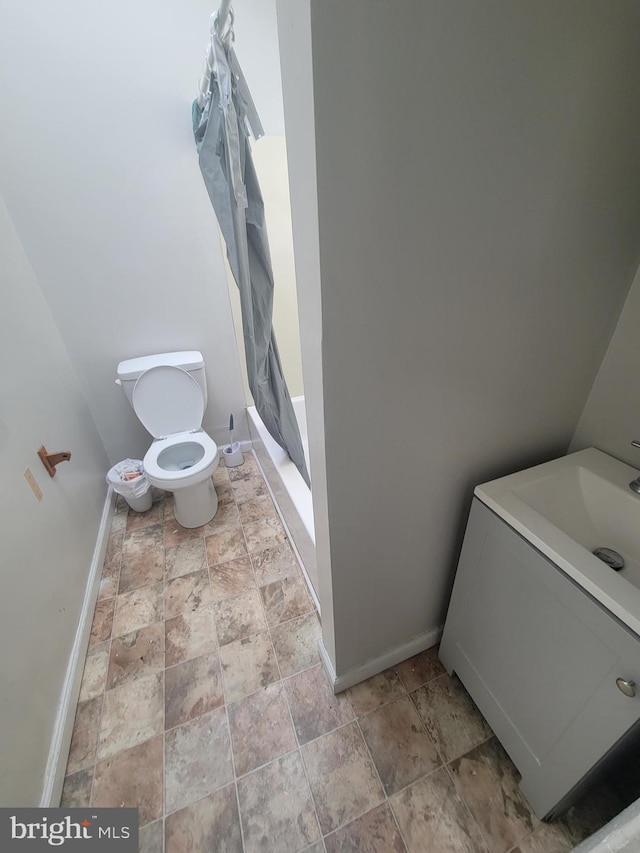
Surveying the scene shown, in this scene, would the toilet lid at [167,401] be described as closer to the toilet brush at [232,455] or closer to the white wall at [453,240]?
the toilet brush at [232,455]

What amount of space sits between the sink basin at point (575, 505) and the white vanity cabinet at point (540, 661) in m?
0.04

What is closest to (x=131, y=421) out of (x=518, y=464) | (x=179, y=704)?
(x=179, y=704)

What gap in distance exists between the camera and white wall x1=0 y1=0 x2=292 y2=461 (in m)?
1.38

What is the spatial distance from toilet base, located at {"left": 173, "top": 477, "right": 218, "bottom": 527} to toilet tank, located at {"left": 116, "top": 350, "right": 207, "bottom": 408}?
1.81 feet

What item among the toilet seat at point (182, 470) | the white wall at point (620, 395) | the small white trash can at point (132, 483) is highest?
the white wall at point (620, 395)

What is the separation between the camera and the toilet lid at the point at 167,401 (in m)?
1.87

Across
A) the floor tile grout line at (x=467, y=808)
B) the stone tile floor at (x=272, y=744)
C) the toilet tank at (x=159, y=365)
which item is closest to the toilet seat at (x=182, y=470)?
the toilet tank at (x=159, y=365)

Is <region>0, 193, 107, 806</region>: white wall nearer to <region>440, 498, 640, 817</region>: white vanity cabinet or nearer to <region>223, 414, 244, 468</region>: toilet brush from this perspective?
<region>223, 414, 244, 468</region>: toilet brush

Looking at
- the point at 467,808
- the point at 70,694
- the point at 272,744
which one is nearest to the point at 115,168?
the point at 70,694

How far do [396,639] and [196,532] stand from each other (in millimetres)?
1205

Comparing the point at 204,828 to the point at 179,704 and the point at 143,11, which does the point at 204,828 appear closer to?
the point at 179,704

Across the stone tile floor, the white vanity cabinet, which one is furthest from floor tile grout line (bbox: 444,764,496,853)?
the white vanity cabinet

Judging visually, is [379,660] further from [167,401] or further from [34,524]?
[167,401]

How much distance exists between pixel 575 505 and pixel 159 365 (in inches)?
77.0
